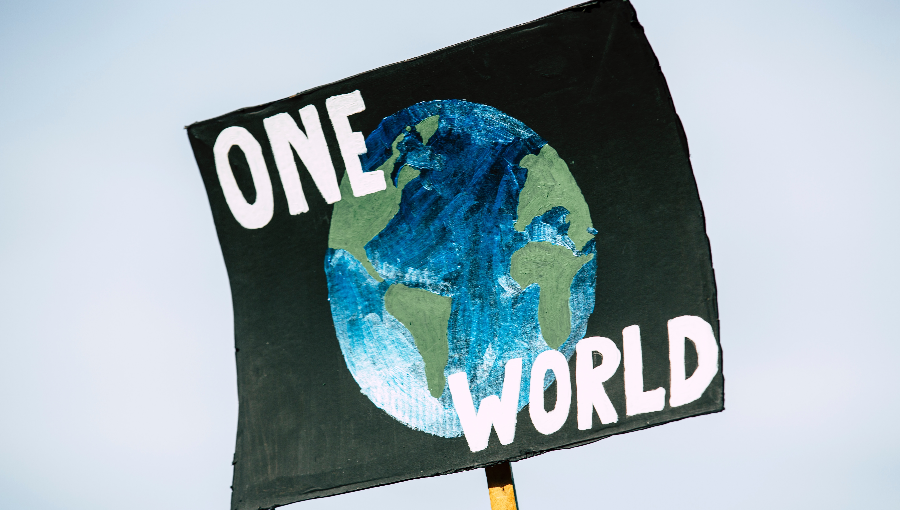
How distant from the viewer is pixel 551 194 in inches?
99.6

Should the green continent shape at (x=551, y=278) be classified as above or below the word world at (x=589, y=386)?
above

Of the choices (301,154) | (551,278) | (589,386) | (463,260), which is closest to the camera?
(589,386)

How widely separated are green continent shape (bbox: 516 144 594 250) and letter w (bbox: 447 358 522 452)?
0.44 metres

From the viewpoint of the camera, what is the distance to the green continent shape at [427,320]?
2.58m

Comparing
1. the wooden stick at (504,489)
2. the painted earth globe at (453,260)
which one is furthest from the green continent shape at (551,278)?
the wooden stick at (504,489)

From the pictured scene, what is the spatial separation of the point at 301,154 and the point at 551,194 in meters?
0.88

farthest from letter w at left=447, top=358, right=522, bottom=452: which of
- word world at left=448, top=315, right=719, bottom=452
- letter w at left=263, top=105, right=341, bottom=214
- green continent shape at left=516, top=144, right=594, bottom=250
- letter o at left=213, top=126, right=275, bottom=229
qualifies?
letter o at left=213, top=126, right=275, bottom=229

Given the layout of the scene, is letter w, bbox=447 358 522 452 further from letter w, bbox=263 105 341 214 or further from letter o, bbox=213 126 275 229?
letter o, bbox=213 126 275 229

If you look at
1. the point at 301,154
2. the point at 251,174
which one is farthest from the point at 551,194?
the point at 251,174

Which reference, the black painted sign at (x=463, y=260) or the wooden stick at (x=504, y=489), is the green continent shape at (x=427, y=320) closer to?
the black painted sign at (x=463, y=260)

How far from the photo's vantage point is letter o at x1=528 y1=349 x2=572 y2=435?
7.90ft

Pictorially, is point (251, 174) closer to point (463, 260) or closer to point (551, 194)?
point (463, 260)

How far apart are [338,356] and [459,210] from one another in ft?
2.07

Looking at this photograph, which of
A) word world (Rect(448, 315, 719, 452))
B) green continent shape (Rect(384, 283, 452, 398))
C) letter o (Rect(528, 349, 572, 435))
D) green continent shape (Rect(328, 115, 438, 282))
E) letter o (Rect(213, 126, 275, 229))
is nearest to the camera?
Result: word world (Rect(448, 315, 719, 452))
